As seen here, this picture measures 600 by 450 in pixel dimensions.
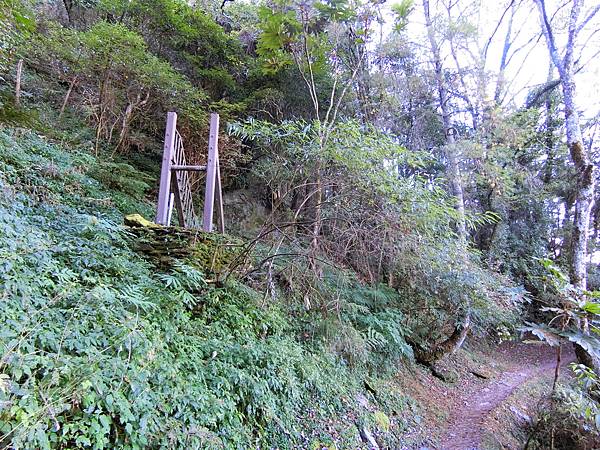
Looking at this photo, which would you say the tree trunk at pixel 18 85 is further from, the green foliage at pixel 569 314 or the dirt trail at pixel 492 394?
the dirt trail at pixel 492 394

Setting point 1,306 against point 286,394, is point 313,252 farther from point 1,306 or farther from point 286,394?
point 1,306

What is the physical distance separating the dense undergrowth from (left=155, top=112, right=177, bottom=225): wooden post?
0.67m

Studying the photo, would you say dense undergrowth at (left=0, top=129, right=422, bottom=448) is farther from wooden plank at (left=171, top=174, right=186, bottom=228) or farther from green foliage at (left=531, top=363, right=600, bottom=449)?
green foliage at (left=531, top=363, right=600, bottom=449)

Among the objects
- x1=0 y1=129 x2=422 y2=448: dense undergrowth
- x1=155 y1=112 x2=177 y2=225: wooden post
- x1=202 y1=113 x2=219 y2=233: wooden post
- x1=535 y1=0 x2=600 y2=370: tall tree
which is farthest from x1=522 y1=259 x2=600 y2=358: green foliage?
x1=155 y1=112 x2=177 y2=225: wooden post

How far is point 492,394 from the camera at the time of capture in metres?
7.45

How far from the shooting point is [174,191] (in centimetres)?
503

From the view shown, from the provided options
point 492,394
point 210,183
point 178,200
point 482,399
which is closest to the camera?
point 210,183

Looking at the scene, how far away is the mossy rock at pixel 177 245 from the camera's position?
3.79 metres

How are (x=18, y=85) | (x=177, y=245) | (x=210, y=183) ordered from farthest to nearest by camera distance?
(x=18, y=85) → (x=210, y=183) → (x=177, y=245)

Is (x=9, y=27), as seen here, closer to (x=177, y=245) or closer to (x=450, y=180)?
(x=177, y=245)

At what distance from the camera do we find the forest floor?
5.20 meters

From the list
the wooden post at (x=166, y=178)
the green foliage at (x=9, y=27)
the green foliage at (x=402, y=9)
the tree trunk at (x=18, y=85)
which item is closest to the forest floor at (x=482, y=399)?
the wooden post at (x=166, y=178)

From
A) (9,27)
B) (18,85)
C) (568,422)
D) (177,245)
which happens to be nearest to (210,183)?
(177,245)

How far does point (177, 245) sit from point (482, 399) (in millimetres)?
7060
